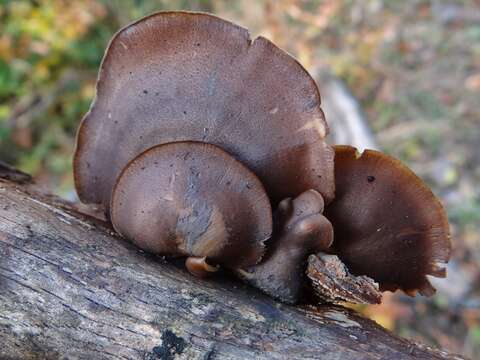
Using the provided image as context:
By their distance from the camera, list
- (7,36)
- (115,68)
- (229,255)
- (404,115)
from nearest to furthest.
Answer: (229,255), (115,68), (7,36), (404,115)

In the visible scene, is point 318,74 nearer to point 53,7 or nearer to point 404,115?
point 404,115

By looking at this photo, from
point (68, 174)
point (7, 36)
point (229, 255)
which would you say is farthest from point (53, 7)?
point (229, 255)

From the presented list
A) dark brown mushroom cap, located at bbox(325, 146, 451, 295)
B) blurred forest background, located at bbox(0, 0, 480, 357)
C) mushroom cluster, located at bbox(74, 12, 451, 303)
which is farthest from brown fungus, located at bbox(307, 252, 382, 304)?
blurred forest background, located at bbox(0, 0, 480, 357)

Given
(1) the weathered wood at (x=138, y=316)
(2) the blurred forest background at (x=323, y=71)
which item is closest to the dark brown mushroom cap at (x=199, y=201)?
(1) the weathered wood at (x=138, y=316)

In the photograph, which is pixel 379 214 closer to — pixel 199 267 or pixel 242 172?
pixel 242 172

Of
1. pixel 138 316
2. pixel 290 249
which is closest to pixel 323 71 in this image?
pixel 290 249

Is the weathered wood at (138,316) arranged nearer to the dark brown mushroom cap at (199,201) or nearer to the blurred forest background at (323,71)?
the dark brown mushroom cap at (199,201)
